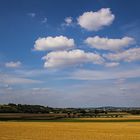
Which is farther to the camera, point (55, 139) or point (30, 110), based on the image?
point (30, 110)

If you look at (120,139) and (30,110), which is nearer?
(120,139)

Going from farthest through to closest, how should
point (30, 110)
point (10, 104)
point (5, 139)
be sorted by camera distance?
point (10, 104), point (30, 110), point (5, 139)

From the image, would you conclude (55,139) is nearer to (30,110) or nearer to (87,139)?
(87,139)

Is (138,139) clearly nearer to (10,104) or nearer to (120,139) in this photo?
(120,139)

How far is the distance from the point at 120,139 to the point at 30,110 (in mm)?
148917

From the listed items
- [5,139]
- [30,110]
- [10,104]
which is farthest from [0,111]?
[5,139]

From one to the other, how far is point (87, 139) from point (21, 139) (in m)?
7.27

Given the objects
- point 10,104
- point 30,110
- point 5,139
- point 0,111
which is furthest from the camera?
point 10,104

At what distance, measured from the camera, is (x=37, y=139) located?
35344 millimetres

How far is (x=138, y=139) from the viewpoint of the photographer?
35.7 m

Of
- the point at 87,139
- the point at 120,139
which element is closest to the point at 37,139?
the point at 87,139

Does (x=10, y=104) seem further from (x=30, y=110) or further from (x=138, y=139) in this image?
(x=138, y=139)

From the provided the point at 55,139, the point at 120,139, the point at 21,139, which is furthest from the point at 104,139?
the point at 21,139

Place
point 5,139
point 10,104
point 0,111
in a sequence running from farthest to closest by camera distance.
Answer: point 10,104
point 0,111
point 5,139
